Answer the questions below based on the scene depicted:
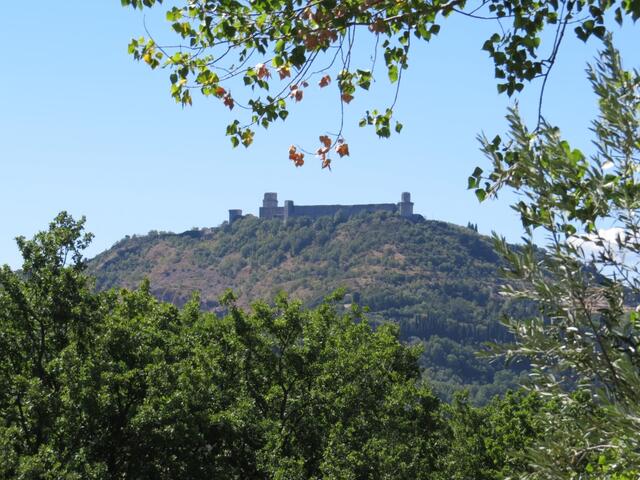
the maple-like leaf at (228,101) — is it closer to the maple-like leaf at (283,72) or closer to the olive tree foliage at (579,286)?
the maple-like leaf at (283,72)

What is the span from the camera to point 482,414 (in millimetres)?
39156

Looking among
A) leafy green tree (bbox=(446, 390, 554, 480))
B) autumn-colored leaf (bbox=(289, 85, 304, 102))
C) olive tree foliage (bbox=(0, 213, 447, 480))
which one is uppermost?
autumn-colored leaf (bbox=(289, 85, 304, 102))

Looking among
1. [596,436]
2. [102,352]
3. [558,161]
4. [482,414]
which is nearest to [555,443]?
[596,436]

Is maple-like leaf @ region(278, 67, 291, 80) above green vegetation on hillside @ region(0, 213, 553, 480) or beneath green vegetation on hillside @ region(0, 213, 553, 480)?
above

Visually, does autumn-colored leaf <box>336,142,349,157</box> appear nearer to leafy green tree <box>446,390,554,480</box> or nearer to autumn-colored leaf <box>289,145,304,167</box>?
autumn-colored leaf <box>289,145,304,167</box>

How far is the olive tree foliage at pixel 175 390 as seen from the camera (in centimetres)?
2144

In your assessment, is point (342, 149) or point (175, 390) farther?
point (175, 390)

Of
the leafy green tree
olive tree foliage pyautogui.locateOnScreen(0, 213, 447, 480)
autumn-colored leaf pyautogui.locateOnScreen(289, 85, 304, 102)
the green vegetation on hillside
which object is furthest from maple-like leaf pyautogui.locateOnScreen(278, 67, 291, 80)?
the leafy green tree

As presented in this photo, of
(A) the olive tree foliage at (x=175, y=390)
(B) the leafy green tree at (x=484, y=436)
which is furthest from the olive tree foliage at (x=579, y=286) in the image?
(B) the leafy green tree at (x=484, y=436)

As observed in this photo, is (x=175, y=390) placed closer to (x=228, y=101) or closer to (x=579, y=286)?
(x=228, y=101)

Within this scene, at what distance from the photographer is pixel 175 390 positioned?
2241cm

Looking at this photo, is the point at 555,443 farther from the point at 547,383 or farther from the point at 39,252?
the point at 39,252

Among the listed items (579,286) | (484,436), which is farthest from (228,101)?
(484,436)

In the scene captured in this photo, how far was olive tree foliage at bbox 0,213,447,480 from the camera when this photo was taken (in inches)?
844
